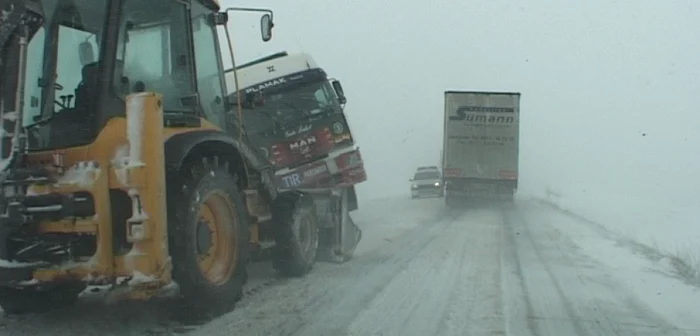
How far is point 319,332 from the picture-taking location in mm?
6277

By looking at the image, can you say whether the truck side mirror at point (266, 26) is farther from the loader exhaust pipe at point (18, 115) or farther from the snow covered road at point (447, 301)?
the loader exhaust pipe at point (18, 115)

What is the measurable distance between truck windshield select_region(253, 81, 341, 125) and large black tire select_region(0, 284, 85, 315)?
30.4 ft

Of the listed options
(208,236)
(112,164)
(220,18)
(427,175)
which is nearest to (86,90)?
(112,164)

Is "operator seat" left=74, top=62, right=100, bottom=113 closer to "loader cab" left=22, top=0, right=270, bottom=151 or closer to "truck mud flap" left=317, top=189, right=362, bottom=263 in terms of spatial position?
"loader cab" left=22, top=0, right=270, bottom=151

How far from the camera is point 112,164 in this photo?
5.56m

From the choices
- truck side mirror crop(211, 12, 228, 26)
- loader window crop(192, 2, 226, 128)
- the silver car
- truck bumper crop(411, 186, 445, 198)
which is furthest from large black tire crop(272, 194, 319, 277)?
truck bumper crop(411, 186, 445, 198)

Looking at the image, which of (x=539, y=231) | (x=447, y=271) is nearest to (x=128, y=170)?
(x=447, y=271)

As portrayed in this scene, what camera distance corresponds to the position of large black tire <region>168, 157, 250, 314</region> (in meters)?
5.96

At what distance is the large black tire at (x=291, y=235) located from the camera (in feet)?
29.4

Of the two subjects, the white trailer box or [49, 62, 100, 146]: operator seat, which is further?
the white trailer box

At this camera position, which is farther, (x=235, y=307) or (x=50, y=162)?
(x=235, y=307)

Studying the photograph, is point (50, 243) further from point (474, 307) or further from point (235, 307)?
point (474, 307)

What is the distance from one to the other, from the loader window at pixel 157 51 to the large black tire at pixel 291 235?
2.26 m

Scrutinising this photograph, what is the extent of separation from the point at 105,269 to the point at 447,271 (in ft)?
18.8
